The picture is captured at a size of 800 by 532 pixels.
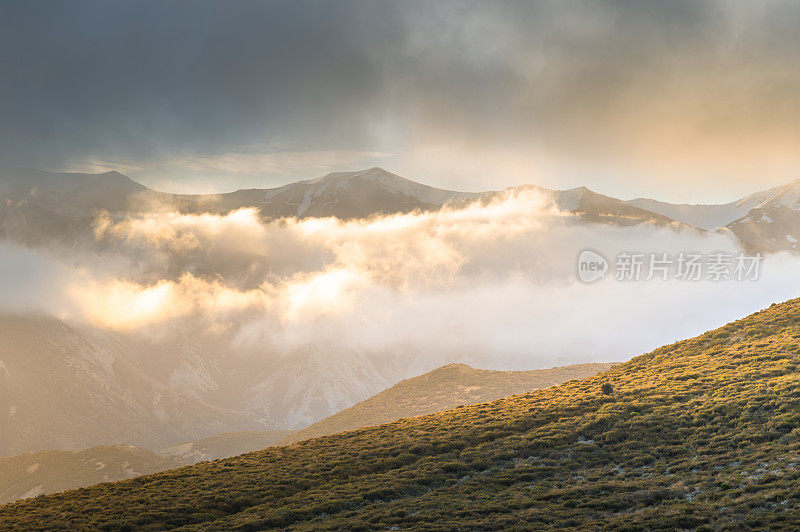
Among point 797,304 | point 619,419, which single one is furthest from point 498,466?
point 797,304

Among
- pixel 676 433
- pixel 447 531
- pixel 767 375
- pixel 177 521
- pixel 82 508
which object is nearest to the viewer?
pixel 447 531

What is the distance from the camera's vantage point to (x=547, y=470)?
51.7m

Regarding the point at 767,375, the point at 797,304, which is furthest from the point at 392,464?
the point at 797,304

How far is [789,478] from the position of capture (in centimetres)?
3884

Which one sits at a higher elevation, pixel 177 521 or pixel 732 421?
pixel 732 421

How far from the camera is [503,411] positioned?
76750 millimetres

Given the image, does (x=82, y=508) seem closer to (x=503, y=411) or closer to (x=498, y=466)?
(x=498, y=466)

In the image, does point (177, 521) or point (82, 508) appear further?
point (82, 508)

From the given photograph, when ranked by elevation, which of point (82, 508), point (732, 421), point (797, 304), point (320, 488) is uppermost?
point (797, 304)

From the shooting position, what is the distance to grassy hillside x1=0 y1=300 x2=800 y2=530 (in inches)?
1577

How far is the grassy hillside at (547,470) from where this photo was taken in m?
40.1

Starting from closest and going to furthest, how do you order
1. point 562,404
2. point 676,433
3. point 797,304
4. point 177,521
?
point 177,521
point 676,433
point 562,404
point 797,304

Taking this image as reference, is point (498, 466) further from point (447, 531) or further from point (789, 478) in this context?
point (789, 478)

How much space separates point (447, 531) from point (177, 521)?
85.6 ft
